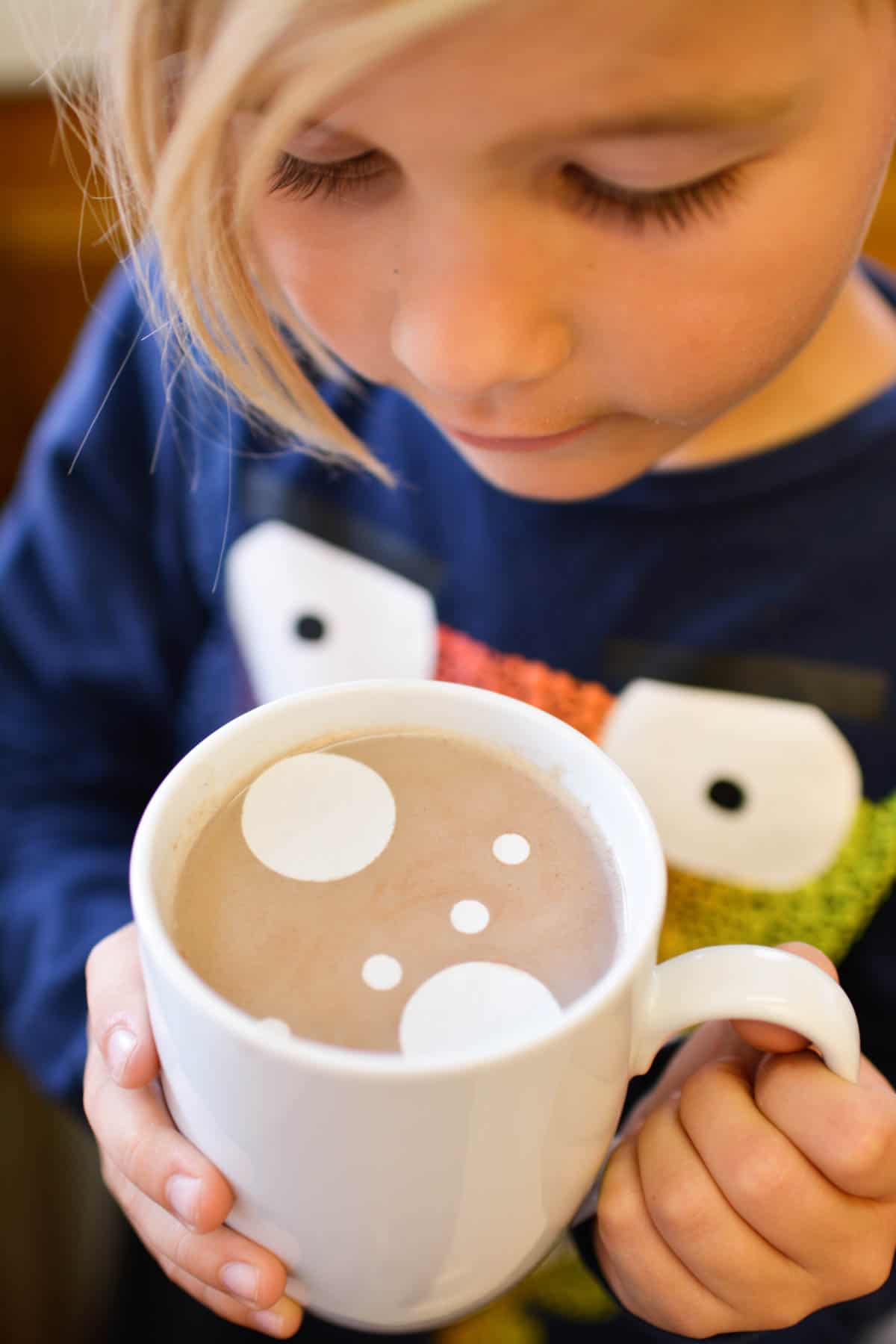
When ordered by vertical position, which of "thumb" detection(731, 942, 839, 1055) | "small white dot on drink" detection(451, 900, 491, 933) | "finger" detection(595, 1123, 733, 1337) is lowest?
"finger" detection(595, 1123, 733, 1337)

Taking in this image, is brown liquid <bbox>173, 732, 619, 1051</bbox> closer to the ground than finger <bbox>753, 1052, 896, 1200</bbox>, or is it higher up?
higher up

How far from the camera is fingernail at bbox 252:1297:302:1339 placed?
43 centimetres

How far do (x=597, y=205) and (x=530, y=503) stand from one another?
334 mm

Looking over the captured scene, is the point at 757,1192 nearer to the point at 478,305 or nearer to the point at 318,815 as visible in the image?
the point at 318,815

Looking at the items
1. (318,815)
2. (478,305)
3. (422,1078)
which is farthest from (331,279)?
(422,1078)

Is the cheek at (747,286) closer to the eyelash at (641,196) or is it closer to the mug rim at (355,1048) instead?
the eyelash at (641,196)

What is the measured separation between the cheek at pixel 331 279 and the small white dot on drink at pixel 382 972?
262 millimetres

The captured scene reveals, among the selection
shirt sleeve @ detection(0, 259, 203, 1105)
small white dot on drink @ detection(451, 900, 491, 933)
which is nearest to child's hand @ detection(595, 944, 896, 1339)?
small white dot on drink @ detection(451, 900, 491, 933)

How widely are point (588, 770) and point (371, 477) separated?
0.41m

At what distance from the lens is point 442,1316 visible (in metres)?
0.44

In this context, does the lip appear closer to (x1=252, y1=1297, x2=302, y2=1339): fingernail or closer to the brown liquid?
the brown liquid

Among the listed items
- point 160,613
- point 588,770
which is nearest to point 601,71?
point 588,770

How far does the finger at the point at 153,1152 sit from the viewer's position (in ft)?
1.26

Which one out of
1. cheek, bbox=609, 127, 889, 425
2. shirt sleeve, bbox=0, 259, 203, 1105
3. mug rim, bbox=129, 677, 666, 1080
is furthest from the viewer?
shirt sleeve, bbox=0, 259, 203, 1105
